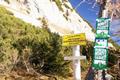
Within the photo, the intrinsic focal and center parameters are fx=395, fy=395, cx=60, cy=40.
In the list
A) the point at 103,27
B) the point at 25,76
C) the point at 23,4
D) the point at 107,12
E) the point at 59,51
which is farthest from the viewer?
the point at 23,4

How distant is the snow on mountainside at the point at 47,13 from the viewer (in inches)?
2063

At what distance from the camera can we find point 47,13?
204ft

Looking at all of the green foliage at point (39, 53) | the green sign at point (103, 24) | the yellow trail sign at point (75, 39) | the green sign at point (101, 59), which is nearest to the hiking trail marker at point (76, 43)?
the yellow trail sign at point (75, 39)

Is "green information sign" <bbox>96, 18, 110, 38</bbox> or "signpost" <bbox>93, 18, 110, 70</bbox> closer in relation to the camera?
"signpost" <bbox>93, 18, 110, 70</bbox>

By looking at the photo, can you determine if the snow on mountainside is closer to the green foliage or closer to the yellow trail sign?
the green foliage

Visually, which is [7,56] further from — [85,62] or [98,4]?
[98,4]

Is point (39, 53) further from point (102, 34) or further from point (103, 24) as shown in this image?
point (102, 34)

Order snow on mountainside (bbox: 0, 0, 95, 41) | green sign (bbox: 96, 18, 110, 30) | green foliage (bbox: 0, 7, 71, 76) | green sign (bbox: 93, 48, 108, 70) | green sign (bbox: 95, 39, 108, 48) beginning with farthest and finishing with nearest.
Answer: snow on mountainside (bbox: 0, 0, 95, 41) → green foliage (bbox: 0, 7, 71, 76) → green sign (bbox: 96, 18, 110, 30) → green sign (bbox: 95, 39, 108, 48) → green sign (bbox: 93, 48, 108, 70)

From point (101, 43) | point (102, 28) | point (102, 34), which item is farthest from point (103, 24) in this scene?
point (101, 43)

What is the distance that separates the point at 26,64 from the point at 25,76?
0.76m

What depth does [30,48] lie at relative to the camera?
16750mm

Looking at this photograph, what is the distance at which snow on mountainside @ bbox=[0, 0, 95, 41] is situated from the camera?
5239 cm

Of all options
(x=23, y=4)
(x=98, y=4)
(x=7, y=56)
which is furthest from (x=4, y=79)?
(x=23, y=4)

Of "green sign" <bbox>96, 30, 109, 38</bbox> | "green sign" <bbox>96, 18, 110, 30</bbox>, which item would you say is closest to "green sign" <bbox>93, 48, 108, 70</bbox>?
"green sign" <bbox>96, 30, 109, 38</bbox>
